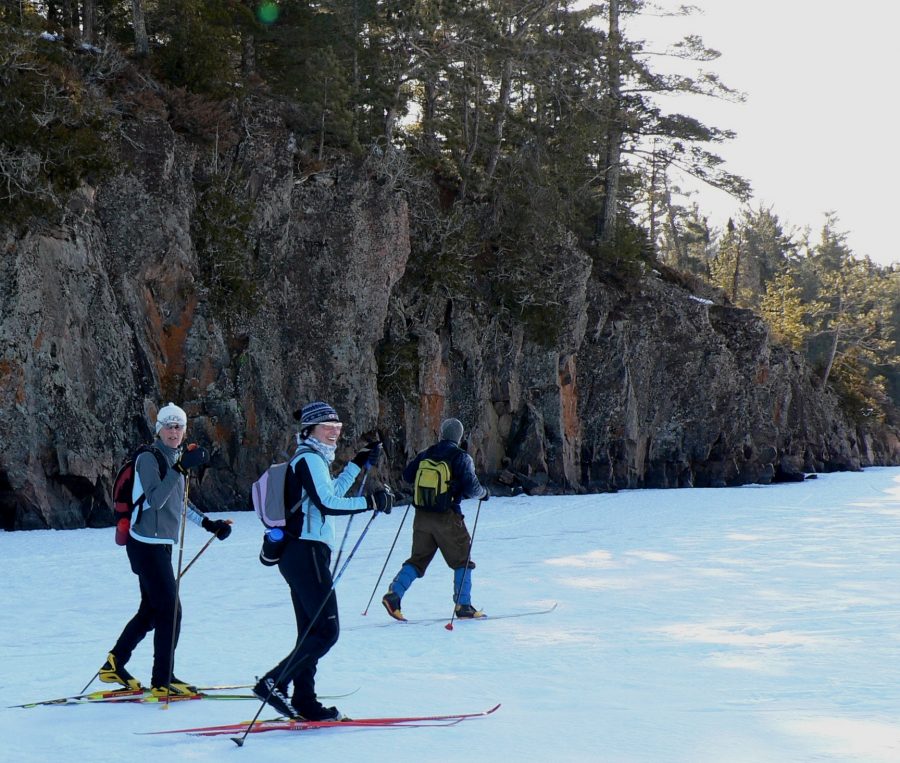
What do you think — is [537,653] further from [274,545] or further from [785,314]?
[785,314]

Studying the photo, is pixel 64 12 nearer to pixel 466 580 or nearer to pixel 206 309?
pixel 206 309

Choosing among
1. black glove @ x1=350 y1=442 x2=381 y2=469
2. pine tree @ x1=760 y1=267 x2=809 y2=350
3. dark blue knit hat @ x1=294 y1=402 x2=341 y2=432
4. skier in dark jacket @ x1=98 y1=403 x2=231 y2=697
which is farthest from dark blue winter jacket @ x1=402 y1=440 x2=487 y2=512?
pine tree @ x1=760 y1=267 x2=809 y2=350

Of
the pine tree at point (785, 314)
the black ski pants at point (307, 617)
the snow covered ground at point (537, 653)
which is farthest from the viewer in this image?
the pine tree at point (785, 314)

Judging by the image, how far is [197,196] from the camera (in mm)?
21922

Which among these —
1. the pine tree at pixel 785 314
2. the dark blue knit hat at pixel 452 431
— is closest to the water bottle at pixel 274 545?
the dark blue knit hat at pixel 452 431

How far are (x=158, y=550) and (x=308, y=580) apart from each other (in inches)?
47.8

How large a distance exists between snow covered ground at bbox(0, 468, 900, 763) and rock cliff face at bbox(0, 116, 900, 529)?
4003 millimetres

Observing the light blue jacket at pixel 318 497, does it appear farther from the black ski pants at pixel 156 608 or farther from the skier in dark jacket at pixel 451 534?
the skier in dark jacket at pixel 451 534

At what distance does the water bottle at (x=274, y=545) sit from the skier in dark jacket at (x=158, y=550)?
0.57 m

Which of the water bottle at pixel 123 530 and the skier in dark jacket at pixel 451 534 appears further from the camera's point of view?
the skier in dark jacket at pixel 451 534

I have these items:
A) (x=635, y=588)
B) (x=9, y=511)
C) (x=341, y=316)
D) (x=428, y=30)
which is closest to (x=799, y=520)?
(x=635, y=588)

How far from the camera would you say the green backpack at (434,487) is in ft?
28.1

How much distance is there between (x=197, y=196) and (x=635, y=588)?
15725 mm

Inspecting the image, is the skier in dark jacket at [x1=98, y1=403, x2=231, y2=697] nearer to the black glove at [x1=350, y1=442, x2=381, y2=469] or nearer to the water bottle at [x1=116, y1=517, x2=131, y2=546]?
the water bottle at [x1=116, y1=517, x2=131, y2=546]
